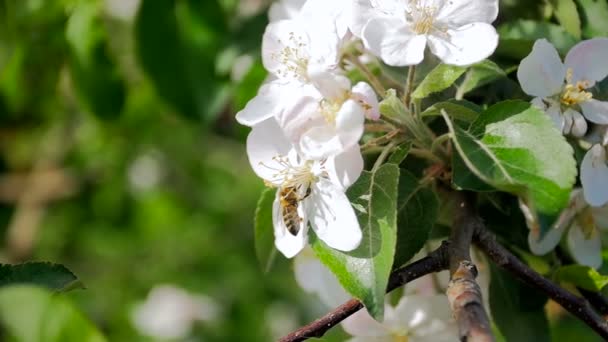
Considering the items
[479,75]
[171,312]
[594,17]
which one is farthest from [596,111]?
[171,312]

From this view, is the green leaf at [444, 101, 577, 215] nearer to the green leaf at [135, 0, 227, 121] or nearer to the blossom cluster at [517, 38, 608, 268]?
the blossom cluster at [517, 38, 608, 268]

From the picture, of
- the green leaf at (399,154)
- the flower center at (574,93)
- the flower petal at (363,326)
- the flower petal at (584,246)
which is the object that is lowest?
the flower petal at (363,326)

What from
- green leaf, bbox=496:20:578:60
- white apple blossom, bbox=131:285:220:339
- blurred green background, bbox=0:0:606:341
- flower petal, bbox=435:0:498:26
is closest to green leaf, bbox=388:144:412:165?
flower petal, bbox=435:0:498:26

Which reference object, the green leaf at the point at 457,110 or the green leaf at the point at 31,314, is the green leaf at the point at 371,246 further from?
the green leaf at the point at 31,314

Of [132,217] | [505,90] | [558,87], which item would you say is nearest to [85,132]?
[132,217]

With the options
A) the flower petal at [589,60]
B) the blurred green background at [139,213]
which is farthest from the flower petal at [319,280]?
the blurred green background at [139,213]

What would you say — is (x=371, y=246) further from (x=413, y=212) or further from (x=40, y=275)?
(x=40, y=275)

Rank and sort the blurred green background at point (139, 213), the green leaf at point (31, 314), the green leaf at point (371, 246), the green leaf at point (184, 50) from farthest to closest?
the blurred green background at point (139, 213) < the green leaf at point (184, 50) < the green leaf at point (371, 246) < the green leaf at point (31, 314)
